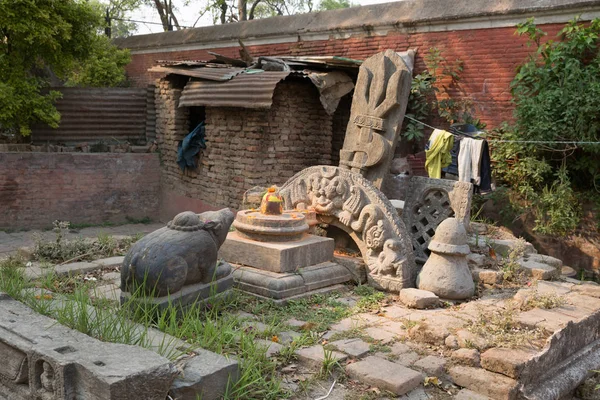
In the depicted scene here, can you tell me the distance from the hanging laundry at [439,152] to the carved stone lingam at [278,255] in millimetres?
2570

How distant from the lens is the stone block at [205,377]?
317cm

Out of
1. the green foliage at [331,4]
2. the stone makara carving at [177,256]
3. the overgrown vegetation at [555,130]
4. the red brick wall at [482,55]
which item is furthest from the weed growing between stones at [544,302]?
the green foliage at [331,4]

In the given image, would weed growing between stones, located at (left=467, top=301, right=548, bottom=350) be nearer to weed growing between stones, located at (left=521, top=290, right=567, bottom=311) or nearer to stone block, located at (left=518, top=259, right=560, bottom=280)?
weed growing between stones, located at (left=521, top=290, right=567, bottom=311)

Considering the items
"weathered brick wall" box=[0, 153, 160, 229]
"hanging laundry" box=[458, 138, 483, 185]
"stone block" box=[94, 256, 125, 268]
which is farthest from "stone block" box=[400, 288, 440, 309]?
"weathered brick wall" box=[0, 153, 160, 229]

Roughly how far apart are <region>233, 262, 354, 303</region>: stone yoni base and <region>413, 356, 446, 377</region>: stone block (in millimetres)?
1574

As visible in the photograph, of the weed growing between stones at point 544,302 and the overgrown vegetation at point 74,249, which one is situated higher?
the overgrown vegetation at point 74,249

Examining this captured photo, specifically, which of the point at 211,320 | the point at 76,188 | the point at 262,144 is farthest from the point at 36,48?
the point at 211,320

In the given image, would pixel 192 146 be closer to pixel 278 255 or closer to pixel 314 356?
pixel 278 255

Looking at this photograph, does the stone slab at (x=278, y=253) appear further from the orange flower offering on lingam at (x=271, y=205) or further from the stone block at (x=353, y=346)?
the stone block at (x=353, y=346)

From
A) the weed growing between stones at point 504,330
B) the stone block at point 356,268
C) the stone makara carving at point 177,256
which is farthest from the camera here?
the stone block at point 356,268

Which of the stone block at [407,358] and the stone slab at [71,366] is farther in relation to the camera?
the stone block at [407,358]

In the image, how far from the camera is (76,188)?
36.9 feet

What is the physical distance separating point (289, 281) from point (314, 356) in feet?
4.75

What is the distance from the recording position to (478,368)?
4098mm
